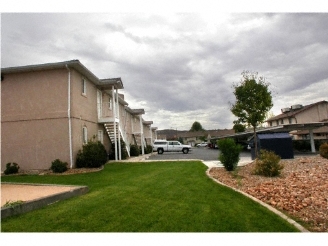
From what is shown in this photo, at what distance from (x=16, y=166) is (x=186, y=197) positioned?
11907 millimetres

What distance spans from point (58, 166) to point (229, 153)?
9.32 m

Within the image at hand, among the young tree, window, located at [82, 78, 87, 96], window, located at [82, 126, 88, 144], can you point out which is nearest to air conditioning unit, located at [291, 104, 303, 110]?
the young tree

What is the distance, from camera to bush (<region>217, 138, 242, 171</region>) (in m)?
11.2

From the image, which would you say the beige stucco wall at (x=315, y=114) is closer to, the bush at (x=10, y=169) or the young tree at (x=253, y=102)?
the young tree at (x=253, y=102)

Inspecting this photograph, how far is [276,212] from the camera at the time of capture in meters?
5.05

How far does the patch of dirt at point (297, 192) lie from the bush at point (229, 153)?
66.7 inches

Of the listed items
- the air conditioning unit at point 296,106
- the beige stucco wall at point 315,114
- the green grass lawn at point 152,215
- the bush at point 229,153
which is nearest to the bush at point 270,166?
the bush at point 229,153

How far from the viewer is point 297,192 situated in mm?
6758

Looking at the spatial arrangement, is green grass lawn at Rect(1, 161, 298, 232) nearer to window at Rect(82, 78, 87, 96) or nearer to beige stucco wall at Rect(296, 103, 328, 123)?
window at Rect(82, 78, 87, 96)

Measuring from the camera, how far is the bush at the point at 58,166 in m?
12.9

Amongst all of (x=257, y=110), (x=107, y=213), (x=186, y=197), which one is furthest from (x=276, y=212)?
(x=257, y=110)

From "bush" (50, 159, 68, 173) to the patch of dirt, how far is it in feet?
28.4

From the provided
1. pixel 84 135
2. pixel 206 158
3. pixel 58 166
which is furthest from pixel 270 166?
pixel 84 135
